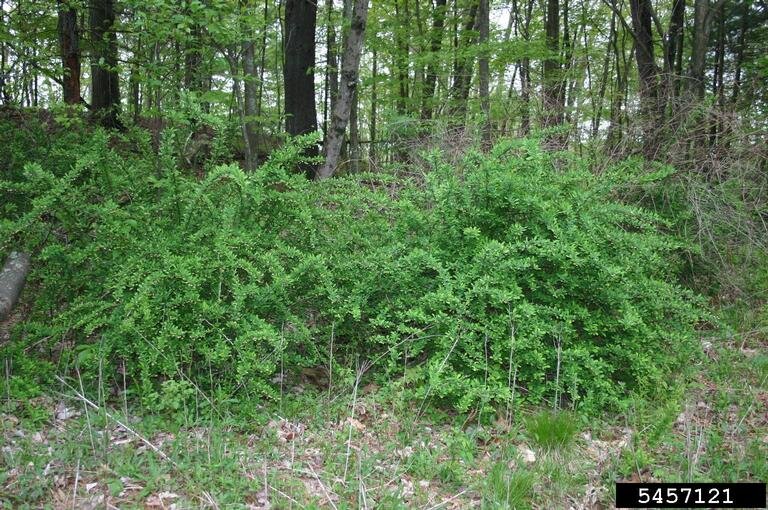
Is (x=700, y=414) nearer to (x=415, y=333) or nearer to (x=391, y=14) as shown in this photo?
(x=415, y=333)

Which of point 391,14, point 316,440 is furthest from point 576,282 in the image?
point 391,14

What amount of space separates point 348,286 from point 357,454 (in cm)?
149

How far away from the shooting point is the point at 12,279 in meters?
4.24

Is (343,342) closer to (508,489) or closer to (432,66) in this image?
(508,489)

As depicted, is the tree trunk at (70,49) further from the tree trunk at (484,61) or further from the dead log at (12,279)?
the tree trunk at (484,61)

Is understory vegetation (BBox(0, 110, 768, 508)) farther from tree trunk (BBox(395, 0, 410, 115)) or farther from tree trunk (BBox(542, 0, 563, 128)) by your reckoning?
tree trunk (BBox(395, 0, 410, 115))

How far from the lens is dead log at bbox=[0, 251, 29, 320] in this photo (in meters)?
4.07

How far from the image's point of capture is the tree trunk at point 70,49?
6.82 m

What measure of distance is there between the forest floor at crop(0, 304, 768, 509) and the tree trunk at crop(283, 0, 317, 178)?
629 centimetres

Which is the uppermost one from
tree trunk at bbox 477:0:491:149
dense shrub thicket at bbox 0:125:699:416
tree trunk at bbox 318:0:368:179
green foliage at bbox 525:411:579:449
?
tree trunk at bbox 477:0:491:149

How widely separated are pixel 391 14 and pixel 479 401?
1415 cm

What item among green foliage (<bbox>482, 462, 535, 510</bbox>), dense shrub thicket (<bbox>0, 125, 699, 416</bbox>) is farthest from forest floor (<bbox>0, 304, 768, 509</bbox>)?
dense shrub thicket (<bbox>0, 125, 699, 416</bbox>)

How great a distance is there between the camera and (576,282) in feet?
13.4

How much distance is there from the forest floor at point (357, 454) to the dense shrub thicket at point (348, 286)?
0.74 feet
